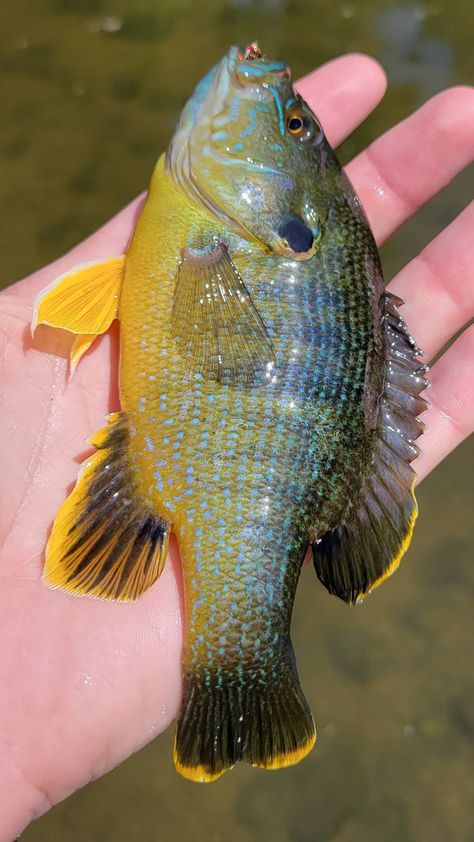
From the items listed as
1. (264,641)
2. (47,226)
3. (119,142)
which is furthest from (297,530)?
(119,142)

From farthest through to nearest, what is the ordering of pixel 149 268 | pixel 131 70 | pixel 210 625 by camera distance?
1. pixel 131 70
2. pixel 149 268
3. pixel 210 625

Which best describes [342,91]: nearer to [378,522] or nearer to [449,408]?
[449,408]

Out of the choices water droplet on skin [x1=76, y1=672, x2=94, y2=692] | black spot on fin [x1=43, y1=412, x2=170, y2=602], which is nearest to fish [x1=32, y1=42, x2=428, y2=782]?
black spot on fin [x1=43, y1=412, x2=170, y2=602]

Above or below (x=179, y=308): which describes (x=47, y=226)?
below

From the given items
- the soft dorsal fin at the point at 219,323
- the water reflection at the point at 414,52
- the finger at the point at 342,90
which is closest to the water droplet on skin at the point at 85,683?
the soft dorsal fin at the point at 219,323

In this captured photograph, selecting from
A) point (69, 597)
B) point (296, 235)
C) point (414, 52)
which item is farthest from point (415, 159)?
point (414, 52)

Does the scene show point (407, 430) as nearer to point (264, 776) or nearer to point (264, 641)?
point (264, 641)
